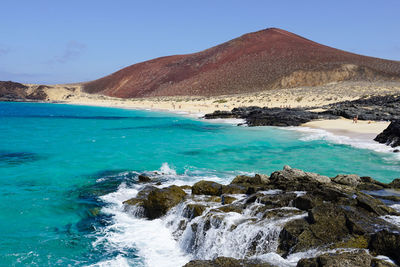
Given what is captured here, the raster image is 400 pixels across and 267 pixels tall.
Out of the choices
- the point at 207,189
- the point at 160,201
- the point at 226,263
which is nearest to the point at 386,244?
the point at 226,263

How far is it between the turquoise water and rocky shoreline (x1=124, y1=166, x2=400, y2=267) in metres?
1.69

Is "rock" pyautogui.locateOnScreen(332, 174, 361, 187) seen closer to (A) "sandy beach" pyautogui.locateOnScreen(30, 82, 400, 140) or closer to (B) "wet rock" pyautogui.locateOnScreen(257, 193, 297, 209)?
(B) "wet rock" pyautogui.locateOnScreen(257, 193, 297, 209)

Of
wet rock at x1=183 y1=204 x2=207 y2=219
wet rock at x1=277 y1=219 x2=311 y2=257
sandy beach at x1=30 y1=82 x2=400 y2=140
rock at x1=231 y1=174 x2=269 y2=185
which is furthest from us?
sandy beach at x1=30 y1=82 x2=400 y2=140

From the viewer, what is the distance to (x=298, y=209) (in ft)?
25.8

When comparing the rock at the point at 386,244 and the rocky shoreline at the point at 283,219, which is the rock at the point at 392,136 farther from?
the rock at the point at 386,244

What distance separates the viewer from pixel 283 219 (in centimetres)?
734

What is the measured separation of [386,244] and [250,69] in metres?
99.2

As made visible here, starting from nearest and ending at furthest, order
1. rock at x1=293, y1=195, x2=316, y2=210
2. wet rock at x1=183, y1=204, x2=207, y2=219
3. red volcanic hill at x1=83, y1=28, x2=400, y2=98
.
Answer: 1. rock at x1=293, y1=195, x2=316, y2=210
2. wet rock at x1=183, y1=204, x2=207, y2=219
3. red volcanic hill at x1=83, y1=28, x2=400, y2=98

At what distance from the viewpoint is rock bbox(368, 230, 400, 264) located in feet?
18.1

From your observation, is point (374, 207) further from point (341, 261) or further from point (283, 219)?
point (341, 261)

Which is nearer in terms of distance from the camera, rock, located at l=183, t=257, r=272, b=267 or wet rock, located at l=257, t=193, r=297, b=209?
rock, located at l=183, t=257, r=272, b=267

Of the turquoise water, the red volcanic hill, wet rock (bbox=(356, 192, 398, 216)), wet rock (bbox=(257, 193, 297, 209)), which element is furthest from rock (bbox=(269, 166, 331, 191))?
the red volcanic hill

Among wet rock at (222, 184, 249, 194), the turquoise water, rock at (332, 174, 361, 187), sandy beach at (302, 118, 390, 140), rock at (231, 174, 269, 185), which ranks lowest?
the turquoise water

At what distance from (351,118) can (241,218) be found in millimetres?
27578
